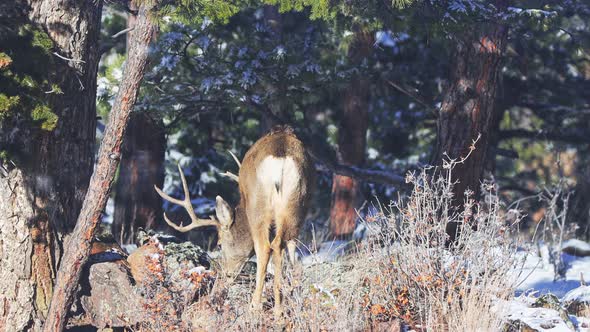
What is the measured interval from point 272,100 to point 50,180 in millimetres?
4071

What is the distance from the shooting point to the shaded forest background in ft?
26.1

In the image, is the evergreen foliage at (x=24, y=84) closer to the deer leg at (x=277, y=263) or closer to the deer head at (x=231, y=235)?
the deer head at (x=231, y=235)

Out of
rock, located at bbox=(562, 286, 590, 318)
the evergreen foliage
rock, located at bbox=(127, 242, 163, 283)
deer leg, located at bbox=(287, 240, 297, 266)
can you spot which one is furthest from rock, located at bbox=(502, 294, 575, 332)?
the evergreen foliage

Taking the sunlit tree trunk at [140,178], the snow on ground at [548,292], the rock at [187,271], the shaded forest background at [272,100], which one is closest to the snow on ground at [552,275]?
the snow on ground at [548,292]

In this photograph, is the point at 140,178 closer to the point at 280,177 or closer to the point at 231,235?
the point at 231,235

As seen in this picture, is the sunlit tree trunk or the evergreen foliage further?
the sunlit tree trunk

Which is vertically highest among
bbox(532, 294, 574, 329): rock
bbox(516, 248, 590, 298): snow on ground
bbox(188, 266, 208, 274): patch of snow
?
bbox(188, 266, 208, 274): patch of snow

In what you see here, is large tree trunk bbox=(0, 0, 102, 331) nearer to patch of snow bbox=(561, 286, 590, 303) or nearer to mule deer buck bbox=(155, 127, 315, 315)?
mule deer buck bbox=(155, 127, 315, 315)

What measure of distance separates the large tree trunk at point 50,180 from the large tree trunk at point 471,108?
4.86 meters

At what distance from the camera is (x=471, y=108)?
11.2m

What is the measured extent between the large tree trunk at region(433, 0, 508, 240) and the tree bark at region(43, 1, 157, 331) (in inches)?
190

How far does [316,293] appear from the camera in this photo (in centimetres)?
729

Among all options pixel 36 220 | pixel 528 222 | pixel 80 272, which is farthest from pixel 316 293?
pixel 528 222

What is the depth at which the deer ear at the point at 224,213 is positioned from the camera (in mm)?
9594
